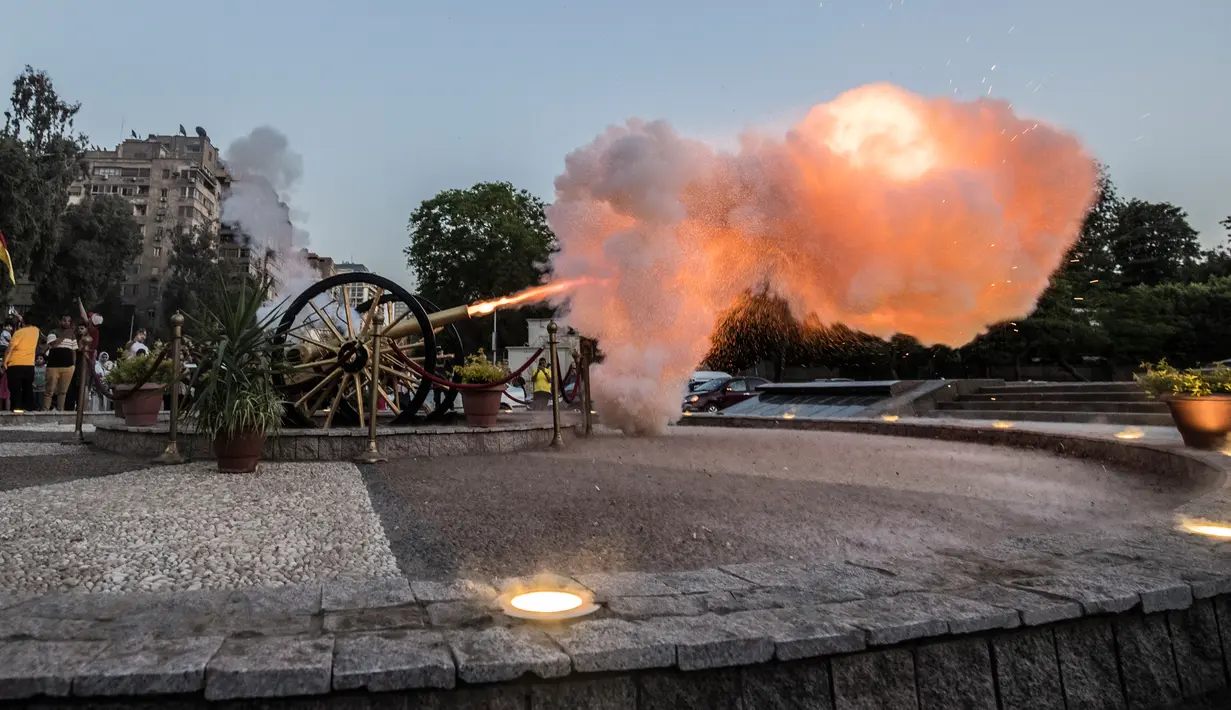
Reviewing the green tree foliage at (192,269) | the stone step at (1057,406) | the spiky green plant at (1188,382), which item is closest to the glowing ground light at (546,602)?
the spiky green plant at (1188,382)

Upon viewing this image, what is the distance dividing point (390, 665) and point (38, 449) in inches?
315

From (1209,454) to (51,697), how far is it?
24.9 feet

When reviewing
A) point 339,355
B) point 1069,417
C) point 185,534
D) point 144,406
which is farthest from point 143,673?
point 1069,417

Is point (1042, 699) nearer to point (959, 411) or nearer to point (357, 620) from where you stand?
point (357, 620)

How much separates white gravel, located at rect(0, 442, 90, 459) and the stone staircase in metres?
14.1

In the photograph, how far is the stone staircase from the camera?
11719 mm

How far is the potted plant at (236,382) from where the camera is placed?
540 cm

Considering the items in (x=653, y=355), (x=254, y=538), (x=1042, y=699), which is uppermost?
(x=653, y=355)

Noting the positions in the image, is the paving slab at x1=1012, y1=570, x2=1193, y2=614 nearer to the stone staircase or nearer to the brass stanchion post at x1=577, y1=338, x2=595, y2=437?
the brass stanchion post at x1=577, y1=338, x2=595, y2=437

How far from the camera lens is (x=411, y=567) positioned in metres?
3.13

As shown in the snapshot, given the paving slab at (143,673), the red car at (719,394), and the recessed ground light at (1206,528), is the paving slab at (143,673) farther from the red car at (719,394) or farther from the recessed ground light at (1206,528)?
the red car at (719,394)

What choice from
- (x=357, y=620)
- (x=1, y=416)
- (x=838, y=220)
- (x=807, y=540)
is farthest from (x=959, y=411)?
(x=1, y=416)

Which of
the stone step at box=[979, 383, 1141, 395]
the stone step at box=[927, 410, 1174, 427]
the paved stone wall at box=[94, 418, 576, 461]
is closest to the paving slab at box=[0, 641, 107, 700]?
the paved stone wall at box=[94, 418, 576, 461]

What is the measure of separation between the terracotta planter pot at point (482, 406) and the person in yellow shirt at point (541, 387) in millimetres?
10277
